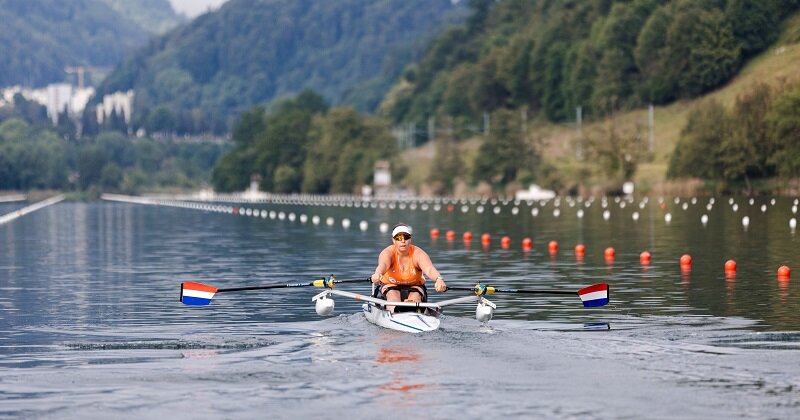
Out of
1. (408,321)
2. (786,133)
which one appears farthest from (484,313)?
(786,133)

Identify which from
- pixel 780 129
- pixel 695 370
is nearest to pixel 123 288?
pixel 695 370

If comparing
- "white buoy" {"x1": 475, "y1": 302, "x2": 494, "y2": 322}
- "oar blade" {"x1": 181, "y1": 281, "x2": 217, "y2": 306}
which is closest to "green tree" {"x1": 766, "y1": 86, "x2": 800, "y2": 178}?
"oar blade" {"x1": 181, "y1": 281, "x2": 217, "y2": 306}

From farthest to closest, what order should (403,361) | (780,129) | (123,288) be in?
1. (780,129)
2. (123,288)
3. (403,361)

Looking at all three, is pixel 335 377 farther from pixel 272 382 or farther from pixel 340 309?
pixel 340 309

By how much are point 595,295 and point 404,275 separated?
468 cm

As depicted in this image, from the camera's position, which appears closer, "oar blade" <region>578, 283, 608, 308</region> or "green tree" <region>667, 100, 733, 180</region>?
"oar blade" <region>578, 283, 608, 308</region>

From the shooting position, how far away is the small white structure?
178875 mm

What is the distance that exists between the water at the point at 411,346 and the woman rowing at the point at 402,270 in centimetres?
117

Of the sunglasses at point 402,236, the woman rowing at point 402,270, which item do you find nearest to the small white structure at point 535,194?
the woman rowing at point 402,270

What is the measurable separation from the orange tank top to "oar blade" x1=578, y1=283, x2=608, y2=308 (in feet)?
13.0

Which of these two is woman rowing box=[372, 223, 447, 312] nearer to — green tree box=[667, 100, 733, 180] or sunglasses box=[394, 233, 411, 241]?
sunglasses box=[394, 233, 411, 241]

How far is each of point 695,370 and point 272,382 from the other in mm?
7759

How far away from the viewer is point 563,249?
2643 inches

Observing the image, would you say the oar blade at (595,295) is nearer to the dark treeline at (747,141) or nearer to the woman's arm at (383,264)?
the woman's arm at (383,264)
